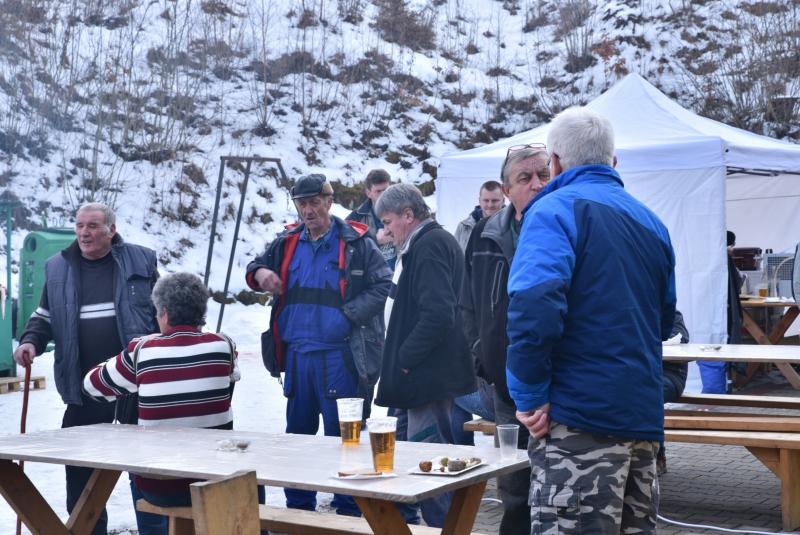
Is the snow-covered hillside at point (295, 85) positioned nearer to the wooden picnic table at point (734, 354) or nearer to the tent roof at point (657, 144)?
the tent roof at point (657, 144)

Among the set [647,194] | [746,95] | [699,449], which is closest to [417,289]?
[699,449]

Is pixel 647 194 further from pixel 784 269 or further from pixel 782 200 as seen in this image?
pixel 782 200

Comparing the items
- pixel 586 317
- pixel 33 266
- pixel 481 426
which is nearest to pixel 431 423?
pixel 481 426

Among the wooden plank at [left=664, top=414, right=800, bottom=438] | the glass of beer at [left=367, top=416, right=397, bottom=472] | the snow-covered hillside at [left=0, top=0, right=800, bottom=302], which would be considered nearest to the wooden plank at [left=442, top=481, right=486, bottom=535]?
the glass of beer at [left=367, top=416, right=397, bottom=472]

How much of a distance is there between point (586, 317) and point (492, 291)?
103 centimetres

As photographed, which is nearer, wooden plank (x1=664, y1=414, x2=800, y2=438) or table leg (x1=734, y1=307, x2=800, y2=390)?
wooden plank (x1=664, y1=414, x2=800, y2=438)

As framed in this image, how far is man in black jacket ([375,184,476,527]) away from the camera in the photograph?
4336mm

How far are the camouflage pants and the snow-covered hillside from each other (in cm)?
1156

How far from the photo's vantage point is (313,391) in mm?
4973

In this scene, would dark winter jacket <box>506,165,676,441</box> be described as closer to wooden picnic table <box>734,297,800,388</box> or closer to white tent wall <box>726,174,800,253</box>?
wooden picnic table <box>734,297,800,388</box>

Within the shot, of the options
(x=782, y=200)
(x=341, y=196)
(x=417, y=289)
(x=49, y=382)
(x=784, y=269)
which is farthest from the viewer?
(x=341, y=196)

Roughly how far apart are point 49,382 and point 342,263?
5804mm

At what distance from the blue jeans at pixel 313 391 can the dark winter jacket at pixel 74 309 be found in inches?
32.4

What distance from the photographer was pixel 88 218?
15.4 ft
